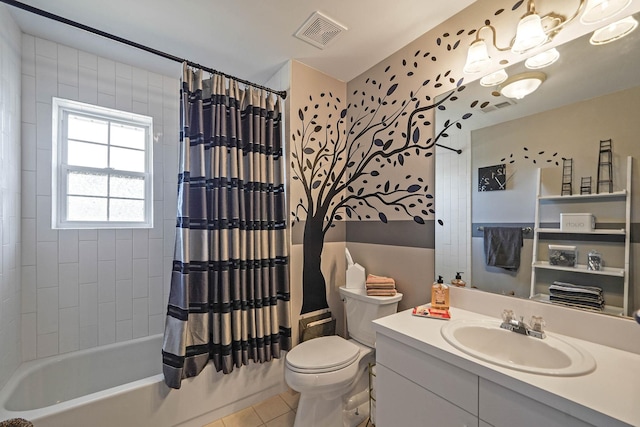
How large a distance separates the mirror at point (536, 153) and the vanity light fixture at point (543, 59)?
1.0 inches

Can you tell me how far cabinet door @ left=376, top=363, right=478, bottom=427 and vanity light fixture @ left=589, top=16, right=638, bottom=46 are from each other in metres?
1.56

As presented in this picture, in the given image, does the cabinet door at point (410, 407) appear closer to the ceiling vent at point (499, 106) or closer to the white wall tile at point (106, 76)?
the ceiling vent at point (499, 106)

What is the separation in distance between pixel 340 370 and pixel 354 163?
1.53 meters

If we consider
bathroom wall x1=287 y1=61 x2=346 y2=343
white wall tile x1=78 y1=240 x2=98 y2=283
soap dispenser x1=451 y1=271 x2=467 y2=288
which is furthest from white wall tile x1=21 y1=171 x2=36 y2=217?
soap dispenser x1=451 y1=271 x2=467 y2=288

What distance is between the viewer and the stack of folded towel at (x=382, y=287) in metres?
1.79

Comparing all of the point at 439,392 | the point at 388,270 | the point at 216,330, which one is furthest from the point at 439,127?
the point at 216,330

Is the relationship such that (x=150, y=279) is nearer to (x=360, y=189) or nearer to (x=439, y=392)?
(x=360, y=189)

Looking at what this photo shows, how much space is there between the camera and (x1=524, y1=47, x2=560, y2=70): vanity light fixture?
1188 millimetres

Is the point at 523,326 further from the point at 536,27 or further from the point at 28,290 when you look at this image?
the point at 28,290

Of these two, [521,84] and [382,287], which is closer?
[521,84]

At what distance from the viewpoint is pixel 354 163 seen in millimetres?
2238

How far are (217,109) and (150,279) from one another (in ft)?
4.91

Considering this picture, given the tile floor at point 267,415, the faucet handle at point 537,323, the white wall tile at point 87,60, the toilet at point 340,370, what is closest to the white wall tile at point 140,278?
the tile floor at point 267,415

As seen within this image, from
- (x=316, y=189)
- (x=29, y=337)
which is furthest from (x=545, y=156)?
(x=29, y=337)
